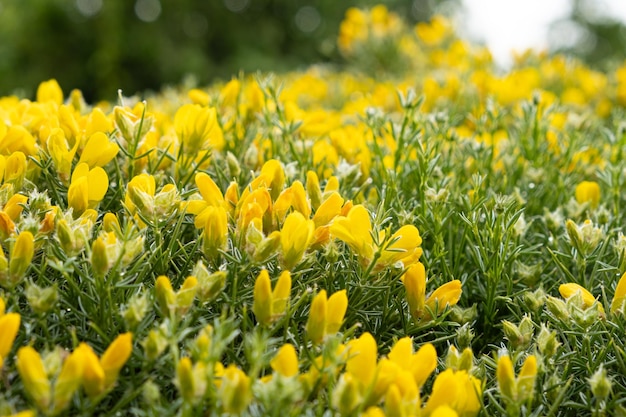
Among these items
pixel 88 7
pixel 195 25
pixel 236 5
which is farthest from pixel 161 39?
pixel 236 5

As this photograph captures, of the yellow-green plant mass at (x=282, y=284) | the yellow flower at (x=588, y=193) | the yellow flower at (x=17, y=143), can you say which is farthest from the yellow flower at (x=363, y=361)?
the yellow flower at (x=588, y=193)

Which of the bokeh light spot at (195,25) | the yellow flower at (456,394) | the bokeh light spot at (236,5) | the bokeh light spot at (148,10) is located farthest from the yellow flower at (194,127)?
the bokeh light spot at (236,5)

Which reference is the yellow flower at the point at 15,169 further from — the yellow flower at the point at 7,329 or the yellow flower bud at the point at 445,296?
the yellow flower bud at the point at 445,296

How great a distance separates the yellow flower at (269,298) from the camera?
101 cm

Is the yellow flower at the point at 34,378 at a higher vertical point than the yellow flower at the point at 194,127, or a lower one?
lower

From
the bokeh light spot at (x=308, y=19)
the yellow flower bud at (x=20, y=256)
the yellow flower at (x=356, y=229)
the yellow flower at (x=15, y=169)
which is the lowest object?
the yellow flower bud at (x=20, y=256)

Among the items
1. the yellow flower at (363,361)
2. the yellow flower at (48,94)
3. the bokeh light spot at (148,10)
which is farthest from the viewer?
the bokeh light spot at (148,10)

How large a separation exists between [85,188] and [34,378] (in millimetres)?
440

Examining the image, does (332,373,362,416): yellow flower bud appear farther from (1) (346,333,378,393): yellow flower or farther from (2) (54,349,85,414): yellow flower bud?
(2) (54,349,85,414): yellow flower bud

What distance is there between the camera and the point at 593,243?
1344 mm

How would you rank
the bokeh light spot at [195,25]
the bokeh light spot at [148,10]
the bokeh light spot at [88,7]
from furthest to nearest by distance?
the bokeh light spot at [195,25] → the bokeh light spot at [148,10] → the bokeh light spot at [88,7]

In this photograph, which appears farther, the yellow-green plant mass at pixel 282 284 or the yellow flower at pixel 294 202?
the yellow flower at pixel 294 202

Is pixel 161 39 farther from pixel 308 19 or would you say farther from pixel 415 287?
pixel 415 287

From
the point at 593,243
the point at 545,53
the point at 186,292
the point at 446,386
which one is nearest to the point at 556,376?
the point at 446,386
